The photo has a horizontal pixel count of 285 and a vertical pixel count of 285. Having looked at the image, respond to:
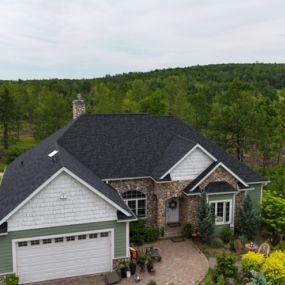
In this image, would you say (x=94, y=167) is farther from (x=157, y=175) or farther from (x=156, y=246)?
(x=156, y=246)

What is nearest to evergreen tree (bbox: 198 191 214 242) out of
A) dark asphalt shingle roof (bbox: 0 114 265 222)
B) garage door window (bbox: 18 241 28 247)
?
dark asphalt shingle roof (bbox: 0 114 265 222)

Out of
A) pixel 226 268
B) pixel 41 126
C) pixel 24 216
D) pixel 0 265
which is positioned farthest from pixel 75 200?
pixel 41 126

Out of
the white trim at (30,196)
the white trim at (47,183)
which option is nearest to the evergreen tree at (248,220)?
the white trim at (47,183)

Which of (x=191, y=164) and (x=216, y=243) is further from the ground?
(x=191, y=164)

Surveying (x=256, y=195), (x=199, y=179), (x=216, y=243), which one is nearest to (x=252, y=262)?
(x=216, y=243)

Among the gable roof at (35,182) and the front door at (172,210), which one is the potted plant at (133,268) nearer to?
the gable roof at (35,182)

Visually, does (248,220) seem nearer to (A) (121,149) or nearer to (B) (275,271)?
(B) (275,271)

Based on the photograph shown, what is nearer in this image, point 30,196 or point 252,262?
point 30,196

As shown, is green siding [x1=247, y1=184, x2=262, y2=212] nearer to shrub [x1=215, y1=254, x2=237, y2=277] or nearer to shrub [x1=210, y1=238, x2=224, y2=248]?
shrub [x1=210, y1=238, x2=224, y2=248]
